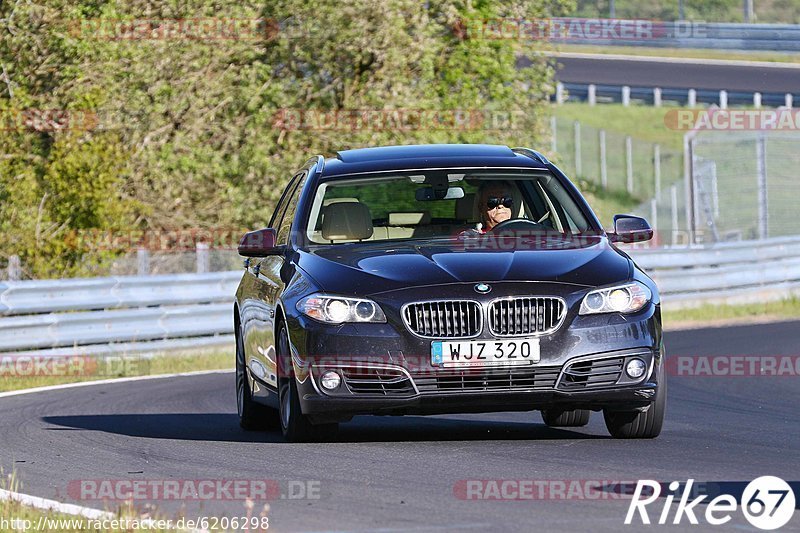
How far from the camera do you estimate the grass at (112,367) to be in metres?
Result: 17.4

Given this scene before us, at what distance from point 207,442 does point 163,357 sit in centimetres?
985

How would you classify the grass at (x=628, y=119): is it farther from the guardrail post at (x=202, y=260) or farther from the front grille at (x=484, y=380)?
the front grille at (x=484, y=380)

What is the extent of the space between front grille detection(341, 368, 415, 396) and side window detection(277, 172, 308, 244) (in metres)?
1.73

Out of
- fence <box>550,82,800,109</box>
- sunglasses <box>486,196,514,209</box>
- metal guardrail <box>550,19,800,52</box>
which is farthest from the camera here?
metal guardrail <box>550,19,800,52</box>

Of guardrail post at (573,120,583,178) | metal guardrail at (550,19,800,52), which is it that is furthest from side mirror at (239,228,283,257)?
metal guardrail at (550,19,800,52)

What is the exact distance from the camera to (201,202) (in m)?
28.7

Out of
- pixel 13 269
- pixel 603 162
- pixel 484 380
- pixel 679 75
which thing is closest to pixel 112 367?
pixel 13 269

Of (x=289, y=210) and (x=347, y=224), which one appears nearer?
(x=347, y=224)

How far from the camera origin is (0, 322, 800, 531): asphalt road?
6.76m

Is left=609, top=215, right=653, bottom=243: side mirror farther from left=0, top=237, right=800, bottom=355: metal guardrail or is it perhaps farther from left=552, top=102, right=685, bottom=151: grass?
left=552, top=102, right=685, bottom=151: grass

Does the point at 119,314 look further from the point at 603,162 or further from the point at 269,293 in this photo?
the point at 603,162

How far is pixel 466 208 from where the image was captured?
411 inches

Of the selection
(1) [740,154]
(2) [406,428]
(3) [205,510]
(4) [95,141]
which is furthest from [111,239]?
(1) [740,154]

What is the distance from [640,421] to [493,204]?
1769mm
